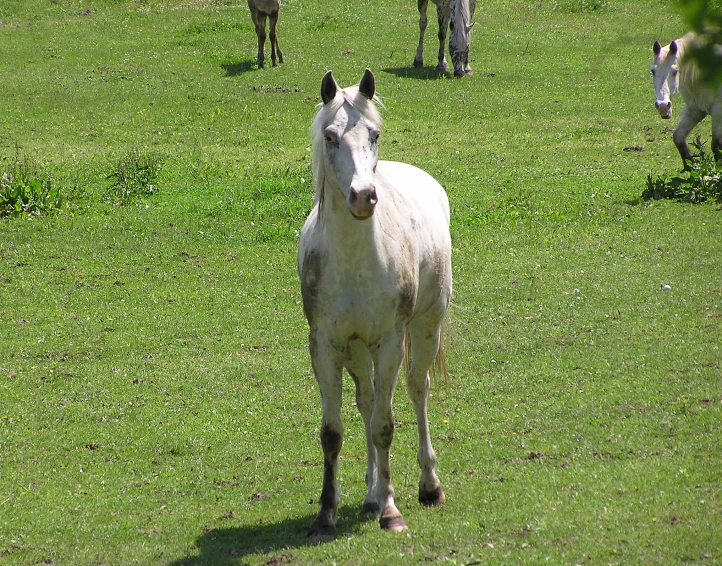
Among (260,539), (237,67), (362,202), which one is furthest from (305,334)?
(237,67)

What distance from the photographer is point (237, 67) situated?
22.0 meters

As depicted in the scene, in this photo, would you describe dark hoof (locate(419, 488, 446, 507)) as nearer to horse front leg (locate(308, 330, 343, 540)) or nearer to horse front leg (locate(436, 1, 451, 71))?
horse front leg (locate(308, 330, 343, 540))

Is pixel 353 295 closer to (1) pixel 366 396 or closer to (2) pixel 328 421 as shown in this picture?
(2) pixel 328 421

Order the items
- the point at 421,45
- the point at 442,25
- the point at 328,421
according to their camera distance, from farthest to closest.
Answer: the point at 421,45, the point at 442,25, the point at 328,421

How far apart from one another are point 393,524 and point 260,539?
2.52 ft

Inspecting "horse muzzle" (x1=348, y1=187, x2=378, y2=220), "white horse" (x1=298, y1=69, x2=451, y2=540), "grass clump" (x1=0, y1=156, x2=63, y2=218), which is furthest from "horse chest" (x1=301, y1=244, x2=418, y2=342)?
"grass clump" (x1=0, y1=156, x2=63, y2=218)

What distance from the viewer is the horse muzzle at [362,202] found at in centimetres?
448

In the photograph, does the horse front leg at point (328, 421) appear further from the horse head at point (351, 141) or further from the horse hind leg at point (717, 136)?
the horse hind leg at point (717, 136)

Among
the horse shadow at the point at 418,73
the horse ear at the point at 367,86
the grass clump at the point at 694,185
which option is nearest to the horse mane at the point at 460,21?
the horse shadow at the point at 418,73

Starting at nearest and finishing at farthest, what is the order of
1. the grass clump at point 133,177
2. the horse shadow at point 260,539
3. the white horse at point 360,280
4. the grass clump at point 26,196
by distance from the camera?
the white horse at point 360,280
the horse shadow at point 260,539
the grass clump at point 26,196
the grass clump at point 133,177

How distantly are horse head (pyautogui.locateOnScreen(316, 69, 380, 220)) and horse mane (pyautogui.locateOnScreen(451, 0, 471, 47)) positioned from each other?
16261 millimetres

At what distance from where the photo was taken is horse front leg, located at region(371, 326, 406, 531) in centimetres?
519

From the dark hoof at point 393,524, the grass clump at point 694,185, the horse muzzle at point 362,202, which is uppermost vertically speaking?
the horse muzzle at point 362,202

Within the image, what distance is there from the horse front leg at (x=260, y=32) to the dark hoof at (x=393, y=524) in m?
17.7
